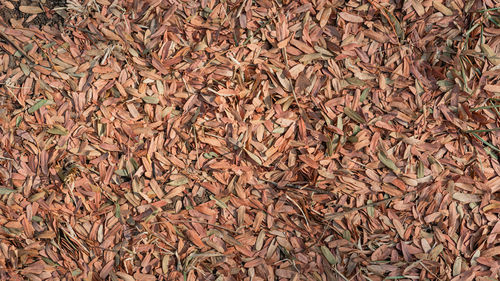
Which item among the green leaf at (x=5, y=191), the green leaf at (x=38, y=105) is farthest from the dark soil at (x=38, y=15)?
the green leaf at (x=5, y=191)

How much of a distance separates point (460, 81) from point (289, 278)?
711 mm

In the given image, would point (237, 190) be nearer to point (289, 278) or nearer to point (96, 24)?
point (289, 278)

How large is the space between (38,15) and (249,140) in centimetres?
72

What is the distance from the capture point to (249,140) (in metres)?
1.25

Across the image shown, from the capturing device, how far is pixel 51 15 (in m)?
1.31

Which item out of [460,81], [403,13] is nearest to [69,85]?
[403,13]

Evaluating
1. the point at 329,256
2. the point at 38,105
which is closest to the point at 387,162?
the point at 329,256

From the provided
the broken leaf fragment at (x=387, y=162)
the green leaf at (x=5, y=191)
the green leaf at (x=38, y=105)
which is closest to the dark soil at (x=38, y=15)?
the green leaf at (x=38, y=105)

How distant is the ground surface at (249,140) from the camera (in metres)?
1.22

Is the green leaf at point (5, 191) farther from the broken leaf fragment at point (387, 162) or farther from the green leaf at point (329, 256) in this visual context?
the broken leaf fragment at point (387, 162)

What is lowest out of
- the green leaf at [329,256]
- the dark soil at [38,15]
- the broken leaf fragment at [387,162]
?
the green leaf at [329,256]

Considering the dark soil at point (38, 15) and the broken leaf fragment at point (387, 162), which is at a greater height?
the dark soil at point (38, 15)

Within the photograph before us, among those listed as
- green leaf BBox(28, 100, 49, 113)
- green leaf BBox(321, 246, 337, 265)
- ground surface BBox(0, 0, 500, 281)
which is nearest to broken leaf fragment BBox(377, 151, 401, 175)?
ground surface BBox(0, 0, 500, 281)

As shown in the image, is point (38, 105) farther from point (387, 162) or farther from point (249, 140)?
point (387, 162)
